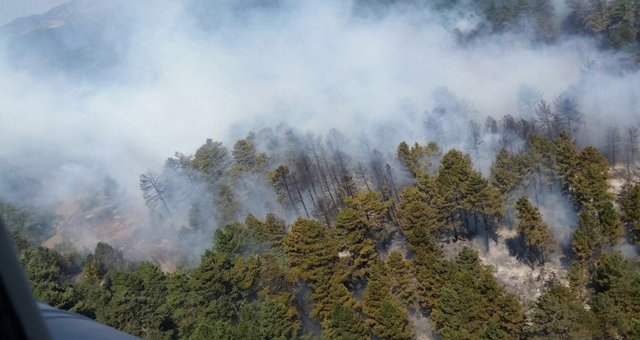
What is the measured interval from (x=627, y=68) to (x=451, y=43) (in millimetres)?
42851

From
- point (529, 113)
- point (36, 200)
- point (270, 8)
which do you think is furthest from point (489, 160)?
point (270, 8)

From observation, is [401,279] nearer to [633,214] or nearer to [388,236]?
[388,236]

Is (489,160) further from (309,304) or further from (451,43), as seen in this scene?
(451,43)

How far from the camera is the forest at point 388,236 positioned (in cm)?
3191

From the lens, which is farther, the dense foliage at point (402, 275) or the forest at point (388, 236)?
the forest at point (388, 236)

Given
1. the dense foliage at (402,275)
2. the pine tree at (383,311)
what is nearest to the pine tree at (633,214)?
the dense foliage at (402,275)

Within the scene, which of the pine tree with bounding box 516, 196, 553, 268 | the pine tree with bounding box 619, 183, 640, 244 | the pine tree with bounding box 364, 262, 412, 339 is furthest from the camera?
the pine tree with bounding box 516, 196, 553, 268

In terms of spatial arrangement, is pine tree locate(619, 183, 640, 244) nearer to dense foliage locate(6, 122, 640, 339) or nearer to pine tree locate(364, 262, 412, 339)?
dense foliage locate(6, 122, 640, 339)

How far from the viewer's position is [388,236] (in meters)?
52.4

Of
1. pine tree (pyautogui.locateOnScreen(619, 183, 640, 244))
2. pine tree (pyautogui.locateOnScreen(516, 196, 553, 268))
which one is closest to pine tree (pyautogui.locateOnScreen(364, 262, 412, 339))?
pine tree (pyautogui.locateOnScreen(516, 196, 553, 268))

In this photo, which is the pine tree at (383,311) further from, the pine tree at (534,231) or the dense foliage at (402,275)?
the pine tree at (534,231)

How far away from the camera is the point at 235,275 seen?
1469 inches

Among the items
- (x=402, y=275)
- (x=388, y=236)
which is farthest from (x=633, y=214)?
(x=388, y=236)

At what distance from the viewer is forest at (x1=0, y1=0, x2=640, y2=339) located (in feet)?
105
